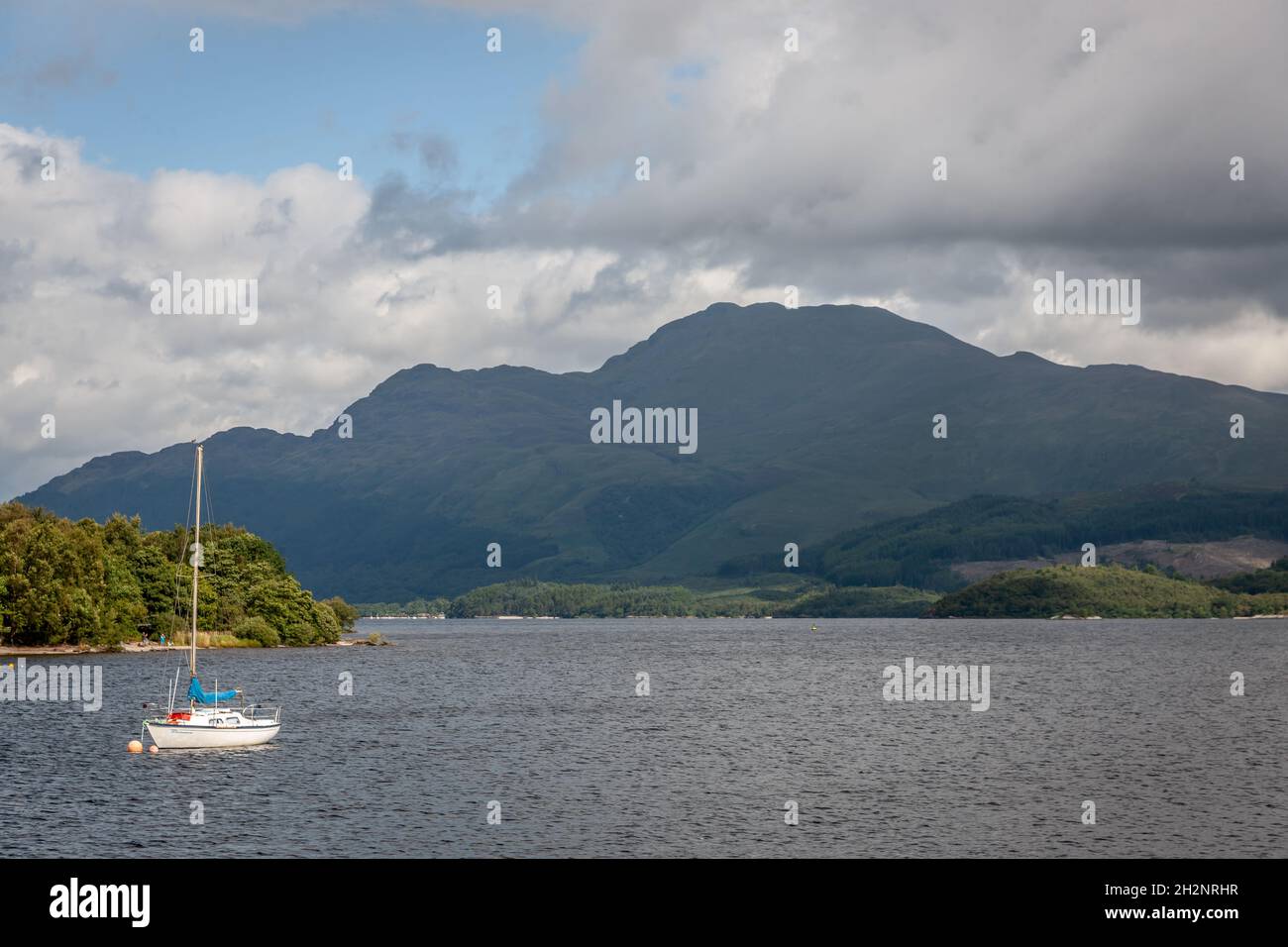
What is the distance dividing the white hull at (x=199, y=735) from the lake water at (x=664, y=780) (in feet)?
4.04

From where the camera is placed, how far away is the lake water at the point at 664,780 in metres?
67.8

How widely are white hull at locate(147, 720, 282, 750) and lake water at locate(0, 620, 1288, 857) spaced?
1.23m

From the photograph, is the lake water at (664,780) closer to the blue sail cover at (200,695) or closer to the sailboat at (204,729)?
the sailboat at (204,729)

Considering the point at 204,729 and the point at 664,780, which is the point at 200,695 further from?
the point at 664,780

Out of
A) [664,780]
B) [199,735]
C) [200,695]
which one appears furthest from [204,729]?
[664,780]

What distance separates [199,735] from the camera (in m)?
102

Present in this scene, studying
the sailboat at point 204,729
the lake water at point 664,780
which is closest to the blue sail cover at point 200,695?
the sailboat at point 204,729

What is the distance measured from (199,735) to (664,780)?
38700 mm

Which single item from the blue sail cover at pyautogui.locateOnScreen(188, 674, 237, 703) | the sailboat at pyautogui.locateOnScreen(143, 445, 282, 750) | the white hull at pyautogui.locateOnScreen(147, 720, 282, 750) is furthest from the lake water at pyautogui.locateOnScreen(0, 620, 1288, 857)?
the blue sail cover at pyautogui.locateOnScreen(188, 674, 237, 703)

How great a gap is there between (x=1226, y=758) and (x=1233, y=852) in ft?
128
